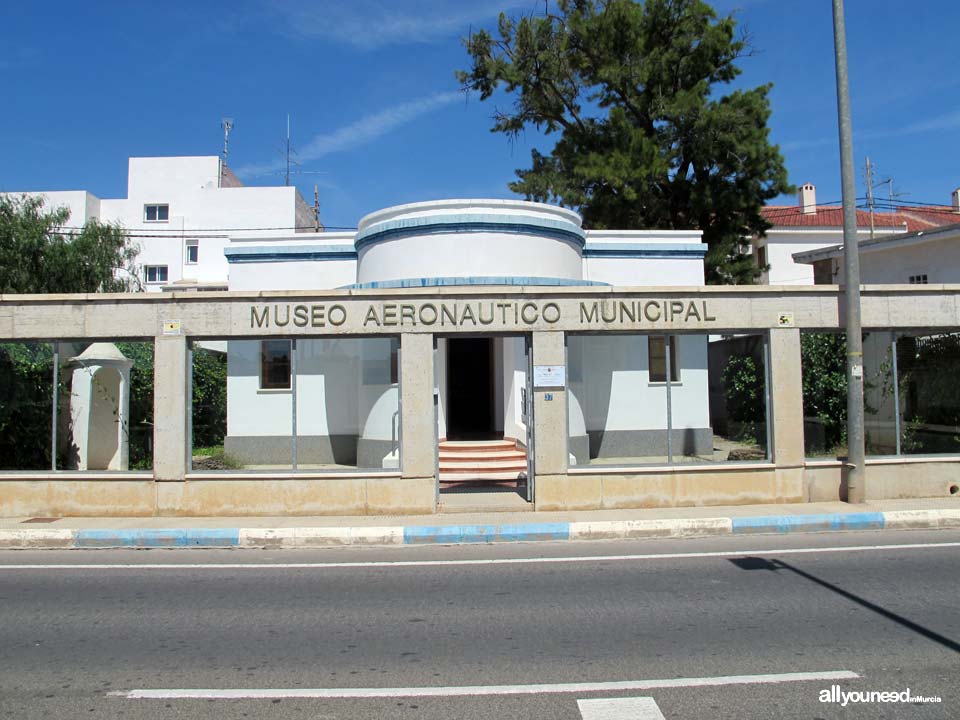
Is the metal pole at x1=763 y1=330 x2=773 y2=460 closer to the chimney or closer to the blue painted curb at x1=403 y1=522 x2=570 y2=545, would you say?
the blue painted curb at x1=403 y1=522 x2=570 y2=545

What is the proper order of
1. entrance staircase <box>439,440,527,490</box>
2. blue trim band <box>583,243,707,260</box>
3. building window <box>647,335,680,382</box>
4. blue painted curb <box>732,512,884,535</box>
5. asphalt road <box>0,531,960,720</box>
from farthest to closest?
blue trim band <box>583,243,707,260</box>, entrance staircase <box>439,440,527,490</box>, building window <box>647,335,680,382</box>, blue painted curb <box>732,512,884,535</box>, asphalt road <box>0,531,960,720</box>

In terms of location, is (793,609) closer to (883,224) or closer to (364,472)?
(364,472)

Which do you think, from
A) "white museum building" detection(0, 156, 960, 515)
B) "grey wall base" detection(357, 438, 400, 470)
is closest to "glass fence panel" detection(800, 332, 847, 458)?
"white museum building" detection(0, 156, 960, 515)

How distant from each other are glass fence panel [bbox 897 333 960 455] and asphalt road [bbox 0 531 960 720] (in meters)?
3.63

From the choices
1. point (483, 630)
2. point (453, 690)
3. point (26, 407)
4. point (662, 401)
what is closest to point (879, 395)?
point (662, 401)

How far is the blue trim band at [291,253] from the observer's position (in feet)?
62.1

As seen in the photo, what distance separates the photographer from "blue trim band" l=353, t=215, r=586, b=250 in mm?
15992

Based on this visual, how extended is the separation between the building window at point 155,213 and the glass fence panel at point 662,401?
38.5m

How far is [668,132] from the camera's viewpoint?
90.5 feet

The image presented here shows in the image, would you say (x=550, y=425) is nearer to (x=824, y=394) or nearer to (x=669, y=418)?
(x=669, y=418)

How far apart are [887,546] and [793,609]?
3434 millimetres

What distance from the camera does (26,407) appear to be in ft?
41.3

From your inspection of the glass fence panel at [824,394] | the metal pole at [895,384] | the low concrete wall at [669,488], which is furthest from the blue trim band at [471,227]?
the metal pole at [895,384]
